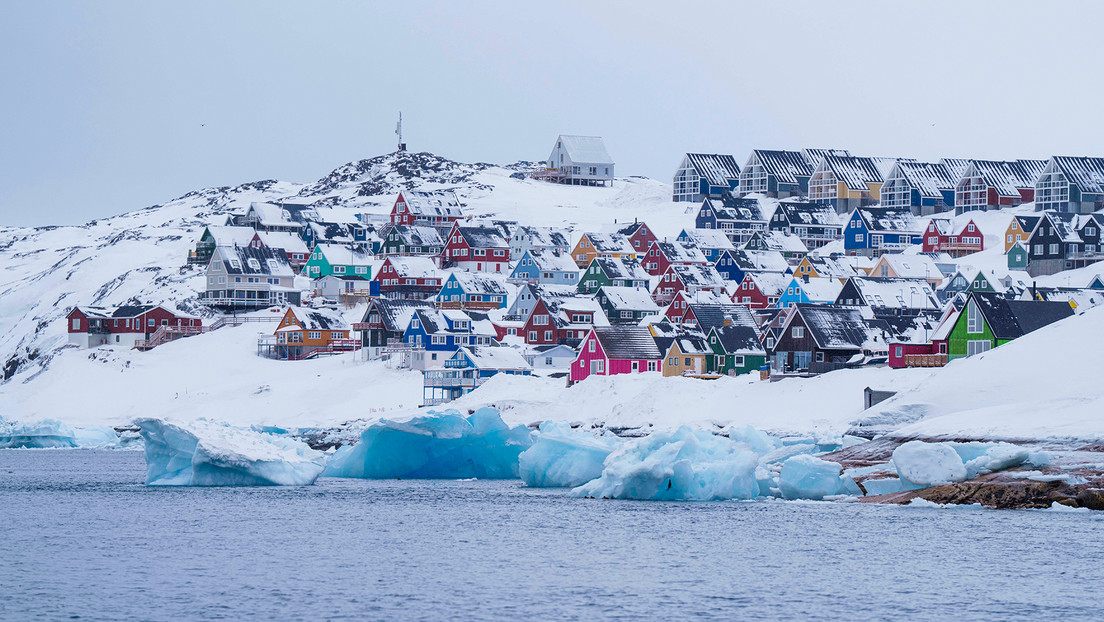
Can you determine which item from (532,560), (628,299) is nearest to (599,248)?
(628,299)

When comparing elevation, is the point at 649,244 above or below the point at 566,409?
above

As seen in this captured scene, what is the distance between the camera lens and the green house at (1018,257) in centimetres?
11912

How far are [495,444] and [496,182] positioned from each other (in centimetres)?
11742

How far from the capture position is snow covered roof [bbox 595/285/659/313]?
111 m

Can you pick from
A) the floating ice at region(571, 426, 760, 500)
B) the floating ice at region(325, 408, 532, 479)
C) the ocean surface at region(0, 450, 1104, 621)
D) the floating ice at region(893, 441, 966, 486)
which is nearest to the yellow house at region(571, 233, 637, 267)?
the floating ice at region(325, 408, 532, 479)

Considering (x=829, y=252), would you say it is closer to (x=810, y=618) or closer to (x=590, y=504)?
(x=590, y=504)

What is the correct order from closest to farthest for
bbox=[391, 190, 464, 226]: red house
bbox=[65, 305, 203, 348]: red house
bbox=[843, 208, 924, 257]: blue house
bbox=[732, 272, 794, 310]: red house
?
bbox=[65, 305, 203, 348]: red house → bbox=[732, 272, 794, 310]: red house → bbox=[843, 208, 924, 257]: blue house → bbox=[391, 190, 464, 226]: red house

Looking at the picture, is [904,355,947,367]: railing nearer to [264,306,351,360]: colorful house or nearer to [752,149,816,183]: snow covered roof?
[264,306,351,360]: colorful house

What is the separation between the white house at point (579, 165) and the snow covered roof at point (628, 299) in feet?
207

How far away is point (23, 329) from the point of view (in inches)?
4702

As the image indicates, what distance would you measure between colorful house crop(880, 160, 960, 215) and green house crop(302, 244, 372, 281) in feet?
164

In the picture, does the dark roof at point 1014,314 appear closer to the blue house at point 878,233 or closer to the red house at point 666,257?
the red house at point 666,257

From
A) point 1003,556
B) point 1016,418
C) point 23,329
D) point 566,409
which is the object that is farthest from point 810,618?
point 23,329

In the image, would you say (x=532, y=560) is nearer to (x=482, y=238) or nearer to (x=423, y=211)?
(x=482, y=238)
